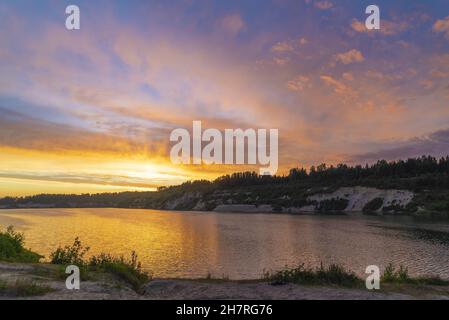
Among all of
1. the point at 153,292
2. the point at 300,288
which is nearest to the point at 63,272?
the point at 153,292

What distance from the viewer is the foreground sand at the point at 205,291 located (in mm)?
17141

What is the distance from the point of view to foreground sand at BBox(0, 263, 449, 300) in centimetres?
1714

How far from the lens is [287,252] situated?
54094 millimetres

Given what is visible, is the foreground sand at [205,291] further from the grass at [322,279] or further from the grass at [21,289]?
the grass at [322,279]

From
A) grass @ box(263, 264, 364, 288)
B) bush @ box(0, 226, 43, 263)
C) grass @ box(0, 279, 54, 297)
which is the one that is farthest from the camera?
bush @ box(0, 226, 43, 263)

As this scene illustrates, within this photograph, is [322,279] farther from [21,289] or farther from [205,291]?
[21,289]

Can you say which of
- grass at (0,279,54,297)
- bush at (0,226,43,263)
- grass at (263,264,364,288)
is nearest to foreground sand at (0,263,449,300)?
grass at (0,279,54,297)

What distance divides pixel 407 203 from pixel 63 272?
171 m

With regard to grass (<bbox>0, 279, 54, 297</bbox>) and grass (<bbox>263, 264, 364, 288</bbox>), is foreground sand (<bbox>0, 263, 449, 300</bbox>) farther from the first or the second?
grass (<bbox>263, 264, 364, 288</bbox>)

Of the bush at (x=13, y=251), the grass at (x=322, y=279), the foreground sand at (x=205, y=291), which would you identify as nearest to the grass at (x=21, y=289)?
the foreground sand at (x=205, y=291)

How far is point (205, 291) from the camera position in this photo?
18.9 m

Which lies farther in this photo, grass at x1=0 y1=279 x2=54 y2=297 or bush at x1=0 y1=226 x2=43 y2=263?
bush at x1=0 y1=226 x2=43 y2=263
